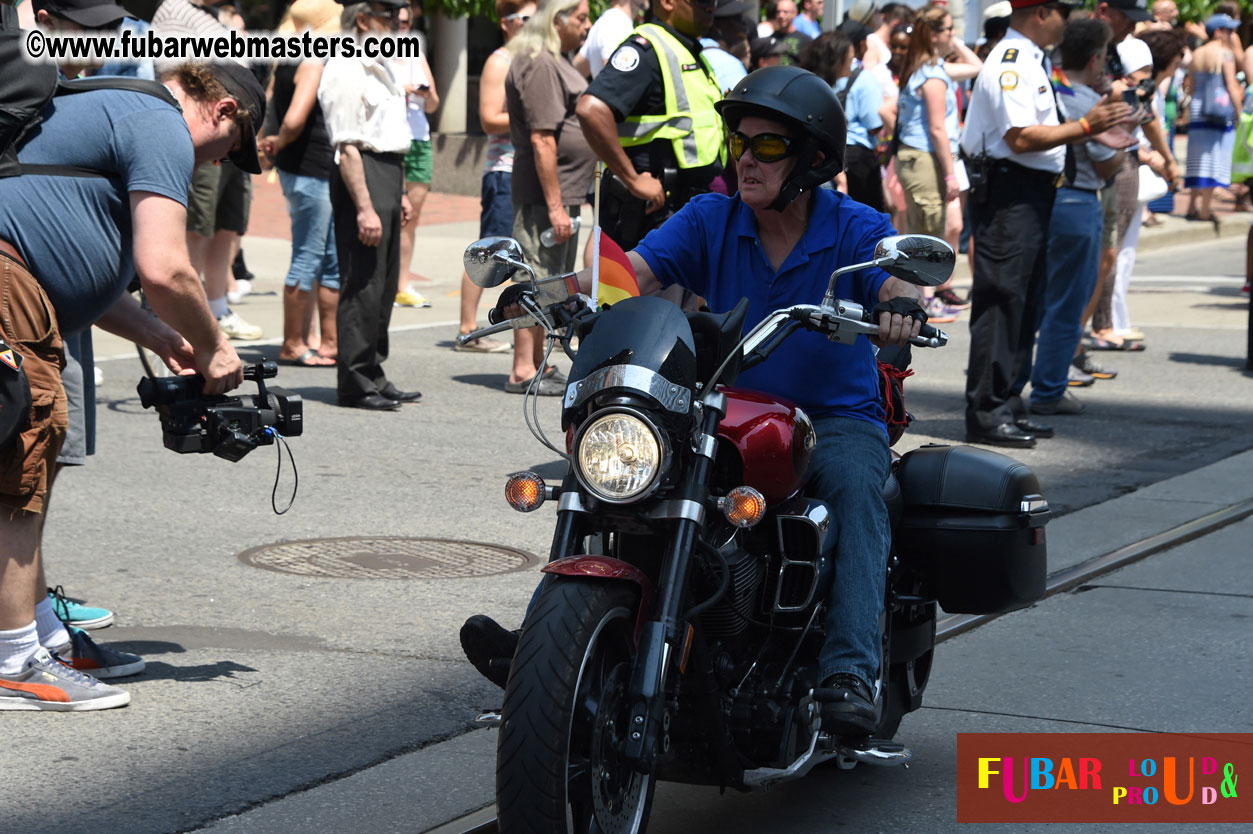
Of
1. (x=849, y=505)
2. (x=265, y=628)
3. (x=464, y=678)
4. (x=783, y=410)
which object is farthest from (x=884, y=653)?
(x=265, y=628)

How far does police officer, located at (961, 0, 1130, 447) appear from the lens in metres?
8.41

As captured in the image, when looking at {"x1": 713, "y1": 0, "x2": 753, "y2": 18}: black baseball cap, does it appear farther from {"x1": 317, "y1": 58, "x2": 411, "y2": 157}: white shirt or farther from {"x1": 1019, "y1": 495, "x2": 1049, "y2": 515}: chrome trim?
{"x1": 1019, "y1": 495, "x2": 1049, "y2": 515}: chrome trim

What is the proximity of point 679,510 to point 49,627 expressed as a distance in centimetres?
226

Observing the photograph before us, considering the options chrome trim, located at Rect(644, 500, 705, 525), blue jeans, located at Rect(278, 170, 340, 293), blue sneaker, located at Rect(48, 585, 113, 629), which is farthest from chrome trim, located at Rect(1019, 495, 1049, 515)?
blue jeans, located at Rect(278, 170, 340, 293)

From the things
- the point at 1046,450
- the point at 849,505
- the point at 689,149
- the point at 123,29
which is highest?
the point at 123,29

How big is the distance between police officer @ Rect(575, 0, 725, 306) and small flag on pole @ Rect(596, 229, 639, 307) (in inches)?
156

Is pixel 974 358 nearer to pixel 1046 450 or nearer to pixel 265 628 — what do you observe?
pixel 1046 450

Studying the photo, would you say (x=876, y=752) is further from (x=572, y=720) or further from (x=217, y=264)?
(x=217, y=264)

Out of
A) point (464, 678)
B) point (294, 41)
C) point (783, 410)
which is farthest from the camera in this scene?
point (294, 41)

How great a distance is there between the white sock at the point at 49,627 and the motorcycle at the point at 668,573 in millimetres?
1737

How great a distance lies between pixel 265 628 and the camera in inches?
215

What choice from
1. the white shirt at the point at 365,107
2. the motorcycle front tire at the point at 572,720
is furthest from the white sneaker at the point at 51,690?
the white shirt at the point at 365,107

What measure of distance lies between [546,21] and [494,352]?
255cm

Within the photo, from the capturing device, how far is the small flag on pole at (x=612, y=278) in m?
3.92
